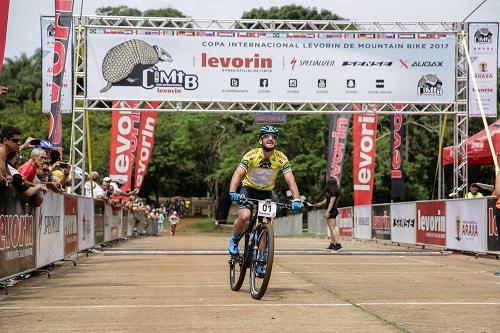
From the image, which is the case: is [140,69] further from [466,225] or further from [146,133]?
[466,225]

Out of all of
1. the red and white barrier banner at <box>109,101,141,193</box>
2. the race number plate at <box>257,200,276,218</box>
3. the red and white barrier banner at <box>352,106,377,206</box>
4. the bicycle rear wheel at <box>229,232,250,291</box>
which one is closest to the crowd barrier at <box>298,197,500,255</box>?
the red and white barrier banner at <box>352,106,377,206</box>

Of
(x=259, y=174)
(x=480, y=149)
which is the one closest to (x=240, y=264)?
(x=259, y=174)

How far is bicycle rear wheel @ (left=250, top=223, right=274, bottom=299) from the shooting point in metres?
8.93

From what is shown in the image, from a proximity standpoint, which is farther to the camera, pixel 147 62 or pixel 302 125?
pixel 302 125

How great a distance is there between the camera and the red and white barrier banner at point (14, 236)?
32.1 ft

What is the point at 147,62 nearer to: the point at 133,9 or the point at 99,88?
the point at 99,88

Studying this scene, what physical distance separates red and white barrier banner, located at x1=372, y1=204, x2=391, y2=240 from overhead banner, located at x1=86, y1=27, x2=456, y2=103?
3622mm

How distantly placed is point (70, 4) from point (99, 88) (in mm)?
5980

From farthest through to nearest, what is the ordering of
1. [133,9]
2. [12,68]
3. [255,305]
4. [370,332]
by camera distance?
[133,9] → [12,68] → [255,305] → [370,332]

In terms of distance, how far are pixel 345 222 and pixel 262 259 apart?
24910 mm

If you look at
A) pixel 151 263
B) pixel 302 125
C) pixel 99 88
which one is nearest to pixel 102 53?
pixel 99 88

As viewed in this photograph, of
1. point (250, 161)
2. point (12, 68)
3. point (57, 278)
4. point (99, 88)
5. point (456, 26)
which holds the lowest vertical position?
point (57, 278)

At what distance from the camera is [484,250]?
55.8 feet

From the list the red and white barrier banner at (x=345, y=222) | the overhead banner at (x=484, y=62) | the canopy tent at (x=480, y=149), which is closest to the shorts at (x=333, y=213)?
the canopy tent at (x=480, y=149)
